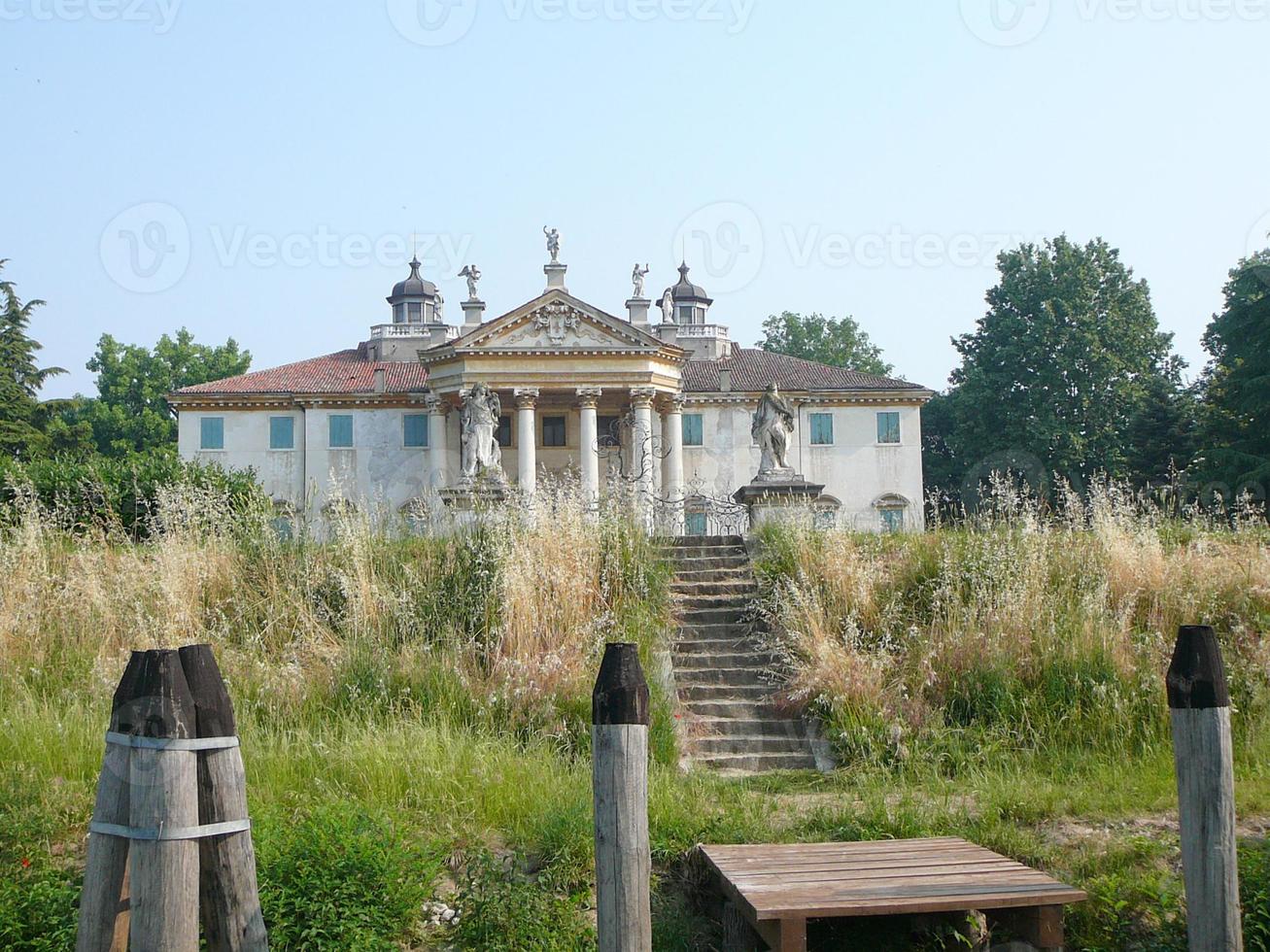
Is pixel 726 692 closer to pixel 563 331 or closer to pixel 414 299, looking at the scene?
pixel 563 331

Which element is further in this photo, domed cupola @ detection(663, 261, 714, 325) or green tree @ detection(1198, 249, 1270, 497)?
domed cupola @ detection(663, 261, 714, 325)

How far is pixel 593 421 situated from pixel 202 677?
4341cm

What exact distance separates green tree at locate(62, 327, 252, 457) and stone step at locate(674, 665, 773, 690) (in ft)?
171

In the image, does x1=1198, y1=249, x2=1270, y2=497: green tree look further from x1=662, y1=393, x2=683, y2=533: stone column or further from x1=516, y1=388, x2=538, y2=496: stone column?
x1=516, y1=388, x2=538, y2=496: stone column

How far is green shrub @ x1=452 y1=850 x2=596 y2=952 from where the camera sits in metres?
6.13

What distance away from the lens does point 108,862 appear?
16.9 feet

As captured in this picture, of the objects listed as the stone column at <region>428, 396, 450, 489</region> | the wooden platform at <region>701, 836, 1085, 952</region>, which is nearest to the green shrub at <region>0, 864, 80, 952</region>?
the wooden platform at <region>701, 836, 1085, 952</region>

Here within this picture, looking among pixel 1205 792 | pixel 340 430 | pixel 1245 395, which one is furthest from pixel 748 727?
pixel 340 430

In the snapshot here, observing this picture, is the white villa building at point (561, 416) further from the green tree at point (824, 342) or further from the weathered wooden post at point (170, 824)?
the weathered wooden post at point (170, 824)

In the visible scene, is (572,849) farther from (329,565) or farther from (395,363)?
(395,363)

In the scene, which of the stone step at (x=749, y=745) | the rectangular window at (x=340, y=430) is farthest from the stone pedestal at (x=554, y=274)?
the stone step at (x=749, y=745)

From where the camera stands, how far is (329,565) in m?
11.5

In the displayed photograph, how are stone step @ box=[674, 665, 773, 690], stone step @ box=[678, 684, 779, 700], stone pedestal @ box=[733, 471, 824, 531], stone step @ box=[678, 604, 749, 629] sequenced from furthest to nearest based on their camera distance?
stone pedestal @ box=[733, 471, 824, 531] → stone step @ box=[678, 604, 749, 629] → stone step @ box=[674, 665, 773, 690] → stone step @ box=[678, 684, 779, 700]

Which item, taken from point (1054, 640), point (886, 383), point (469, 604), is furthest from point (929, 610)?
point (886, 383)
